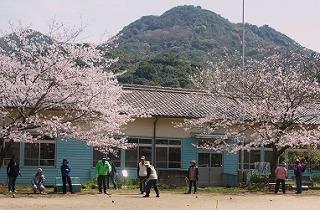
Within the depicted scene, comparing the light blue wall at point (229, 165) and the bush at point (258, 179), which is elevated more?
the light blue wall at point (229, 165)

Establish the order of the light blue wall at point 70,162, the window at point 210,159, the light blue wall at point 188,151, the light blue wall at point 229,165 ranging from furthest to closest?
the window at point 210,159 → the light blue wall at point 229,165 → the light blue wall at point 188,151 → the light blue wall at point 70,162

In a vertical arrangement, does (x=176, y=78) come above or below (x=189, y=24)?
below

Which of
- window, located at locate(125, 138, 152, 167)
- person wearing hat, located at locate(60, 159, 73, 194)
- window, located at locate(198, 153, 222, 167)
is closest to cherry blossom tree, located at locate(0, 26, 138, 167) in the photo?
person wearing hat, located at locate(60, 159, 73, 194)

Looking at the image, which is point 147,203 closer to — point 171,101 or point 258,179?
point 258,179

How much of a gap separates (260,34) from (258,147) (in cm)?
10337

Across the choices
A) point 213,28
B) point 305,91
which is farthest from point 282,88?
point 213,28

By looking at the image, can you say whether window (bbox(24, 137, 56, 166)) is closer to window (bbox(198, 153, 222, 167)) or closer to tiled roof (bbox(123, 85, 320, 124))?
tiled roof (bbox(123, 85, 320, 124))

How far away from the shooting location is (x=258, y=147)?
3284cm

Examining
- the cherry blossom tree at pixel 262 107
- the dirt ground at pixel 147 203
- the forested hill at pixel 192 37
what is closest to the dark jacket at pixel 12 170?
the dirt ground at pixel 147 203

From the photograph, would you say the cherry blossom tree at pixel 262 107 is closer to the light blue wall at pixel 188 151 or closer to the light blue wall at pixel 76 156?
the light blue wall at pixel 188 151

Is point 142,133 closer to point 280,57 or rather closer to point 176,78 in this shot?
point 280,57

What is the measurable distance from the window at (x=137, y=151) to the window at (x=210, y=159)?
311 cm

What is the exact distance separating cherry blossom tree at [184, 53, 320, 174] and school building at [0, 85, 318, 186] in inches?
35.8

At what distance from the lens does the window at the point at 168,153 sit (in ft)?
102
